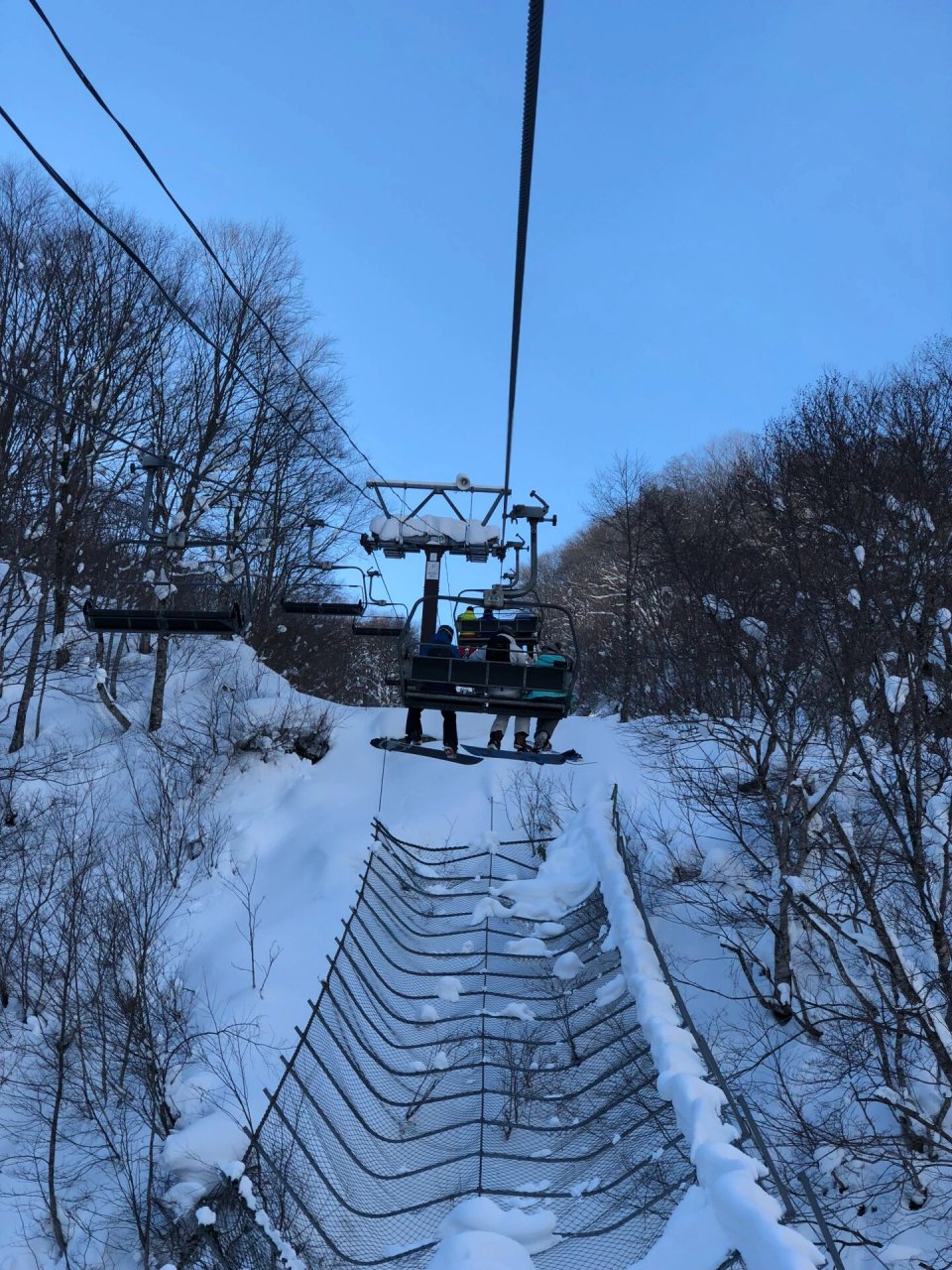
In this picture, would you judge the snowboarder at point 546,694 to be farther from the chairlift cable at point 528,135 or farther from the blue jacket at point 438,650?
the chairlift cable at point 528,135

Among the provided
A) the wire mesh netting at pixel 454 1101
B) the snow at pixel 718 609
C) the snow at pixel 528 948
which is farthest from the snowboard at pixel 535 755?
the snow at pixel 528 948

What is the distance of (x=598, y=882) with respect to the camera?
61.8ft

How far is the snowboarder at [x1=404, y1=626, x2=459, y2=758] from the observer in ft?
34.1

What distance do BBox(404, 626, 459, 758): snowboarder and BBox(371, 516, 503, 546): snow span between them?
8.33ft

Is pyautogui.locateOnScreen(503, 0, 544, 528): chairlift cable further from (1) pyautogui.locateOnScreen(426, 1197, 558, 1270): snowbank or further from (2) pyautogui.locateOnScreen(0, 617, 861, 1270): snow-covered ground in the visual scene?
(1) pyautogui.locateOnScreen(426, 1197, 558, 1270): snowbank

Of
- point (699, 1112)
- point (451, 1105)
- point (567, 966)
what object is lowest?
point (451, 1105)

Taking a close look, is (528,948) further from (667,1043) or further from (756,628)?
(756,628)

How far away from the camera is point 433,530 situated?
13.6m

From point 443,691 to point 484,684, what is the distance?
0.49 m

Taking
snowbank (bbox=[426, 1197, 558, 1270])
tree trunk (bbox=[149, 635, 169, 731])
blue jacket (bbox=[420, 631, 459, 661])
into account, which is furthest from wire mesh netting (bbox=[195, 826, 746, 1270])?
tree trunk (bbox=[149, 635, 169, 731])

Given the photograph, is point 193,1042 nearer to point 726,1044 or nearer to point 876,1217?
point 726,1044

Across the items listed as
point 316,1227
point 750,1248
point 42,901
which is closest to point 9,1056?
point 42,901

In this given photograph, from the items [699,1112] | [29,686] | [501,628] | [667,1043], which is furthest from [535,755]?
[29,686]

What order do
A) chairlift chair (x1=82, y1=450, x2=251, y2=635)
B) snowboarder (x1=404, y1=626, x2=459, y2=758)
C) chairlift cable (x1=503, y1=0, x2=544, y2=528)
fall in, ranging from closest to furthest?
chairlift cable (x1=503, y1=0, x2=544, y2=528)
chairlift chair (x1=82, y1=450, x2=251, y2=635)
snowboarder (x1=404, y1=626, x2=459, y2=758)
